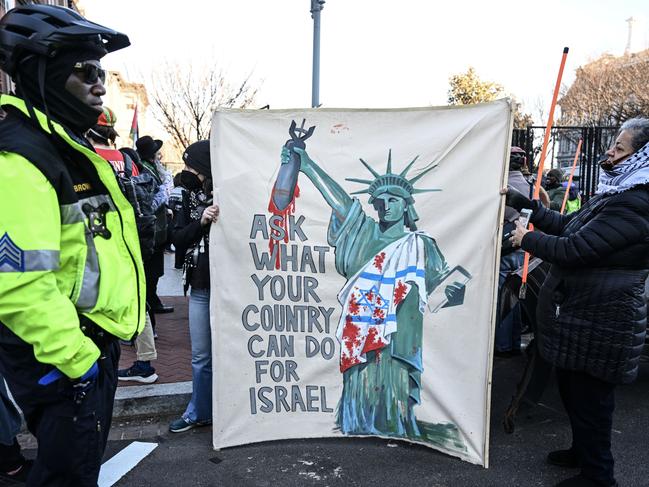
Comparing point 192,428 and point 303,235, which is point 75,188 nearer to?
point 303,235

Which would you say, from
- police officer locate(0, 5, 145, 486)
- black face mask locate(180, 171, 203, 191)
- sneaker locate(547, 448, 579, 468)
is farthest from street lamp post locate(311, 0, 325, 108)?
police officer locate(0, 5, 145, 486)

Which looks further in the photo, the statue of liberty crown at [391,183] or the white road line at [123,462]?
the statue of liberty crown at [391,183]

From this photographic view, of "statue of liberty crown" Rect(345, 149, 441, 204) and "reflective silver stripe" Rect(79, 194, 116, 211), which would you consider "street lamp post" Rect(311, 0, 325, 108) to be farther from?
"reflective silver stripe" Rect(79, 194, 116, 211)

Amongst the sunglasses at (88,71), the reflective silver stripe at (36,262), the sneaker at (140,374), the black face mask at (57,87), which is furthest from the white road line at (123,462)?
the sunglasses at (88,71)

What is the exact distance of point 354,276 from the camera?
3.30 m

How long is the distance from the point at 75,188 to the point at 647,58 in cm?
2387

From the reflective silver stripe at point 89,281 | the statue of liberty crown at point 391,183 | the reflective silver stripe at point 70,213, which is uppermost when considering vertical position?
the statue of liberty crown at point 391,183

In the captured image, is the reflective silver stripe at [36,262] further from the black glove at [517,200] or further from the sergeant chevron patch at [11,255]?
the black glove at [517,200]

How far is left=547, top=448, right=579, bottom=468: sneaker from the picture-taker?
3227mm

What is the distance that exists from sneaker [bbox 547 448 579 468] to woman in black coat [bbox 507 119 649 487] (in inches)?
10.2

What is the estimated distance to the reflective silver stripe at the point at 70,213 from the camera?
1.77 m

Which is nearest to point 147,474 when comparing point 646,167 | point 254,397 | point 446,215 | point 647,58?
point 254,397

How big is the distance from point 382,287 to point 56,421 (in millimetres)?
1952

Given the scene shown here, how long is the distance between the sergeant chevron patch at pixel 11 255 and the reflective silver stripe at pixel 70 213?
191 millimetres
